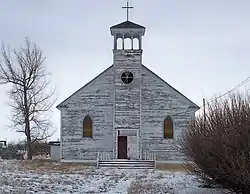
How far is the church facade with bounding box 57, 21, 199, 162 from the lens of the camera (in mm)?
32219

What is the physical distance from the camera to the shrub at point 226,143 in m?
11.7

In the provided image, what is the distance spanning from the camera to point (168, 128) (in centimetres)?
3269

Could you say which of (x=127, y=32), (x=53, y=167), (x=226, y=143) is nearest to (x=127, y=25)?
(x=127, y=32)

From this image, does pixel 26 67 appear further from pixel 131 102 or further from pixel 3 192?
pixel 3 192

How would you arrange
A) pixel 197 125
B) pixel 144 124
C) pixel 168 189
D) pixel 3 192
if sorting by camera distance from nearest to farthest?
pixel 3 192 < pixel 197 125 < pixel 168 189 < pixel 144 124

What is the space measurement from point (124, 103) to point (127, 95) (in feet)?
1.85

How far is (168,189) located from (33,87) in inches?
935

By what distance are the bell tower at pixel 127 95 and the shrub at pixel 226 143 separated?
1674cm

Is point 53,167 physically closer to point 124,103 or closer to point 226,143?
point 124,103

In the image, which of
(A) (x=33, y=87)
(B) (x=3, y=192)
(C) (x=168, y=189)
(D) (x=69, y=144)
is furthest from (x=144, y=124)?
(B) (x=3, y=192)

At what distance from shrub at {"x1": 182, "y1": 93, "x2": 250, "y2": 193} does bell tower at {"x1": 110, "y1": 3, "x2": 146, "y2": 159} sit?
16.7 m

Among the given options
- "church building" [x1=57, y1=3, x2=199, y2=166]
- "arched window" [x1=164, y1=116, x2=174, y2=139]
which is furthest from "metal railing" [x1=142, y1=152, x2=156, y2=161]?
"arched window" [x1=164, y1=116, x2=174, y2=139]

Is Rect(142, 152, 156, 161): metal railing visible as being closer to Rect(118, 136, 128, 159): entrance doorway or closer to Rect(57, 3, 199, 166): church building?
Rect(57, 3, 199, 166): church building

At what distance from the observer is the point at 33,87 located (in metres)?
38.5
